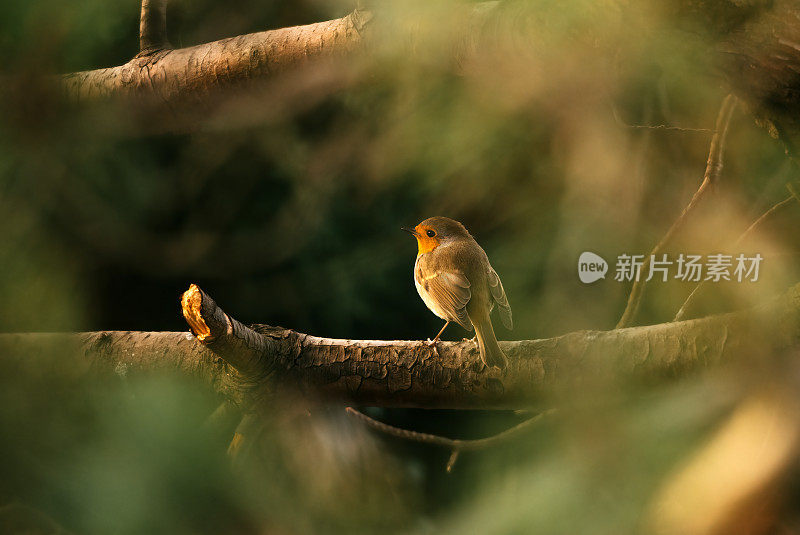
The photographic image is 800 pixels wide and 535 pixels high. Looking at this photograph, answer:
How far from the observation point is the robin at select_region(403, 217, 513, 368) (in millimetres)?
637

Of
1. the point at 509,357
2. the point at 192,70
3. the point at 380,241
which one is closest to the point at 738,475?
the point at 509,357

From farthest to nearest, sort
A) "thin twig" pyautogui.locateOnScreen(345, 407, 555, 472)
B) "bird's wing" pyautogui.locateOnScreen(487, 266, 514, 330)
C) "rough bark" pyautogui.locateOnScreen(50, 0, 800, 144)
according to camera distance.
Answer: "thin twig" pyautogui.locateOnScreen(345, 407, 555, 472) < "bird's wing" pyautogui.locateOnScreen(487, 266, 514, 330) < "rough bark" pyautogui.locateOnScreen(50, 0, 800, 144)

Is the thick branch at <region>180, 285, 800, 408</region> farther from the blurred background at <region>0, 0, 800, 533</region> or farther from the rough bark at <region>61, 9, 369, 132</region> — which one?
the rough bark at <region>61, 9, 369, 132</region>

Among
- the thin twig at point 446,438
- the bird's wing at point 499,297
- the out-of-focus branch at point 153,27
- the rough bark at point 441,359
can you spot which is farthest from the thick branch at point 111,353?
the out-of-focus branch at point 153,27

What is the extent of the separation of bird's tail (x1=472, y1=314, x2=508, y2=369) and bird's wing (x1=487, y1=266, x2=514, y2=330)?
37 millimetres

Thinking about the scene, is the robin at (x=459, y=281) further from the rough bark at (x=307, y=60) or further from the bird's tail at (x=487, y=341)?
the rough bark at (x=307, y=60)

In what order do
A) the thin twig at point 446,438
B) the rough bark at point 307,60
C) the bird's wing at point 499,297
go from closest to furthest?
the rough bark at point 307,60 → the bird's wing at point 499,297 → the thin twig at point 446,438

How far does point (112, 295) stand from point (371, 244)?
0.35m

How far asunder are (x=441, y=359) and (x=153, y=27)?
2.03 ft

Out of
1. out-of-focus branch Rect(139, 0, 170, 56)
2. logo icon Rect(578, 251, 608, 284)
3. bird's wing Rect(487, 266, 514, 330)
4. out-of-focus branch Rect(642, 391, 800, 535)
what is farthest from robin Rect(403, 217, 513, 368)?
out-of-focus branch Rect(139, 0, 170, 56)

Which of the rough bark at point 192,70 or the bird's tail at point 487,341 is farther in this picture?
the rough bark at point 192,70

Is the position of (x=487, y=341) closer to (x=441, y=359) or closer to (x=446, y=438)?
(x=441, y=359)

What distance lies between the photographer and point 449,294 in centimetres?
64

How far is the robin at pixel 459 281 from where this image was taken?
2.09 feet
